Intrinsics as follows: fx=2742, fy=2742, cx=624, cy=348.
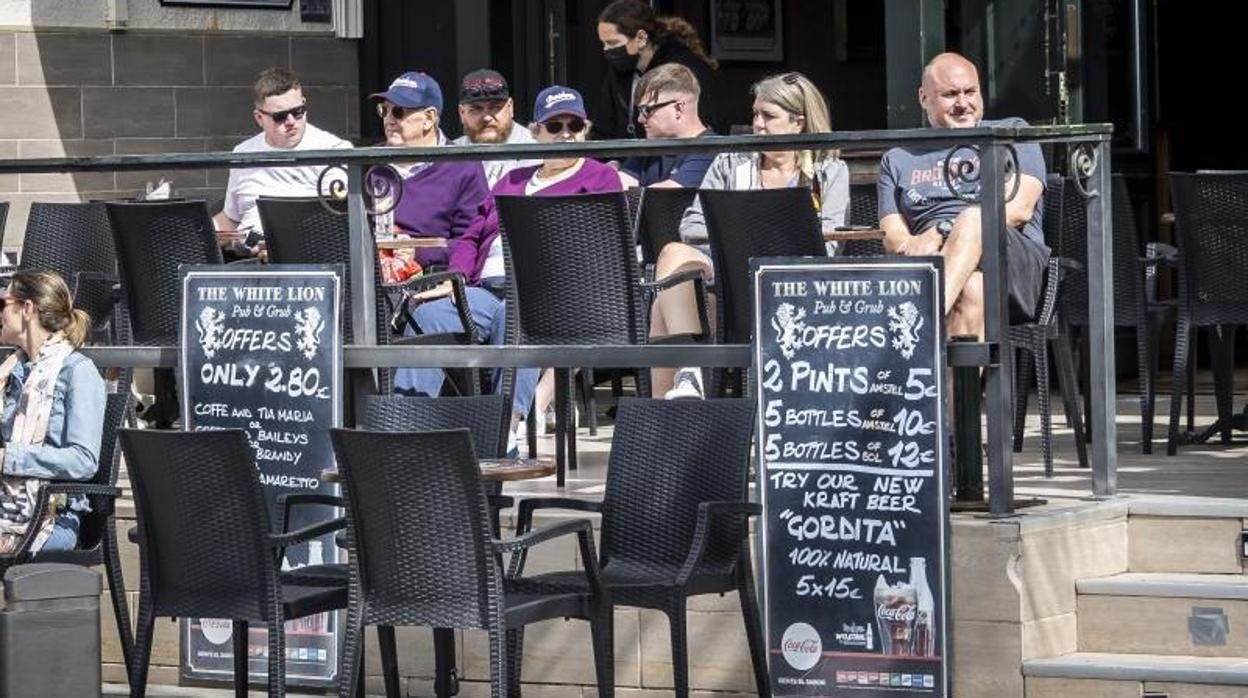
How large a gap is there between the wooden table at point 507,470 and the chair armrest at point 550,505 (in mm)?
77

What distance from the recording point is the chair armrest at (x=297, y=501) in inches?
288

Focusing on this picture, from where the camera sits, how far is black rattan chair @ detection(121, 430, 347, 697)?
6.96 m

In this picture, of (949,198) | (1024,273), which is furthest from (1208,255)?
(1024,273)

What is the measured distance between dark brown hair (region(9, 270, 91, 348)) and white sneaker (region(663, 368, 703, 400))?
1801mm

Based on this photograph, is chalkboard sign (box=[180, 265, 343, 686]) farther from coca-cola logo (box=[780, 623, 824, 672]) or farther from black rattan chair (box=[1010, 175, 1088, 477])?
black rattan chair (box=[1010, 175, 1088, 477])

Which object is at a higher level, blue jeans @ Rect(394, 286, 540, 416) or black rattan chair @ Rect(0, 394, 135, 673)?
blue jeans @ Rect(394, 286, 540, 416)

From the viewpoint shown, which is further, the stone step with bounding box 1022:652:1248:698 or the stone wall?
the stone wall

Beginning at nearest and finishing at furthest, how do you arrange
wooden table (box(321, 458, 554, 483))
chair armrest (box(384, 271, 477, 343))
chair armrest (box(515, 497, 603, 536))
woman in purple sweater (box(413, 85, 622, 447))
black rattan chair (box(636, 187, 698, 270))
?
wooden table (box(321, 458, 554, 483)) < chair armrest (box(515, 497, 603, 536)) < chair armrest (box(384, 271, 477, 343)) < woman in purple sweater (box(413, 85, 622, 447)) < black rattan chair (box(636, 187, 698, 270))

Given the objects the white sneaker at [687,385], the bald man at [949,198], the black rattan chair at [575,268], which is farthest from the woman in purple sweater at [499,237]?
the bald man at [949,198]

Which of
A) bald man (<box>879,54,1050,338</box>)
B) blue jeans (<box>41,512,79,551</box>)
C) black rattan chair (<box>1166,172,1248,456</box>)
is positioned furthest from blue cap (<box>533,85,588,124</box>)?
blue jeans (<box>41,512,79,551</box>)

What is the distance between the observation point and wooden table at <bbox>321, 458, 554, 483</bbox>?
22.3 feet

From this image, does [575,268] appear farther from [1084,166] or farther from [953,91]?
[1084,166]

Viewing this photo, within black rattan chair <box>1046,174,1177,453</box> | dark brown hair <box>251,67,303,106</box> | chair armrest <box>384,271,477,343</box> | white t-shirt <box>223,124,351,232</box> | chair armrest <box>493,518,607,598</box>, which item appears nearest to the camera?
chair armrest <box>493,518,607,598</box>

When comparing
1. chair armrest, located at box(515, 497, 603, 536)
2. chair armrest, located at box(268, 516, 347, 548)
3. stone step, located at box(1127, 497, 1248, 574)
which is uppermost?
chair armrest, located at box(515, 497, 603, 536)
